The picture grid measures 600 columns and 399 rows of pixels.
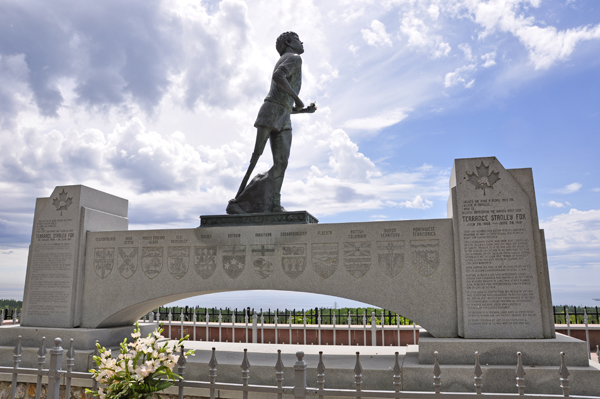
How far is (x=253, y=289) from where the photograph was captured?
793 centimetres

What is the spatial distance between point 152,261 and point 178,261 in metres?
0.59

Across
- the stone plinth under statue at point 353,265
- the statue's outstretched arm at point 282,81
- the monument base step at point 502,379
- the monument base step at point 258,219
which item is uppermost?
the statue's outstretched arm at point 282,81

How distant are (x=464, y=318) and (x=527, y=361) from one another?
1040mm

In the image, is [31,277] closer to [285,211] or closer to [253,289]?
[253,289]

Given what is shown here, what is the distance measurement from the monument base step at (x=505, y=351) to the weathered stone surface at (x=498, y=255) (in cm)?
23

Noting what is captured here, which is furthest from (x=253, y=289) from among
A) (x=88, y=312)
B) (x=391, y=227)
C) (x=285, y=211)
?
(x=88, y=312)

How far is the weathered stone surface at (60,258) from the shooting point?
8.80 metres

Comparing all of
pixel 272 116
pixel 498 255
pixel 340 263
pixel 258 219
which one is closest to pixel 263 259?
pixel 258 219

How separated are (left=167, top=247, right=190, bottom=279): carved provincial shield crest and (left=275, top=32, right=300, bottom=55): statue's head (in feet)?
15.6

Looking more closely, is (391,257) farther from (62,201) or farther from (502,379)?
(62,201)

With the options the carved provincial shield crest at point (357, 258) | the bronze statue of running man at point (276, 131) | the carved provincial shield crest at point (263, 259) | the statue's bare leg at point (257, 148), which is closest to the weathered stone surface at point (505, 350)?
the carved provincial shield crest at point (357, 258)

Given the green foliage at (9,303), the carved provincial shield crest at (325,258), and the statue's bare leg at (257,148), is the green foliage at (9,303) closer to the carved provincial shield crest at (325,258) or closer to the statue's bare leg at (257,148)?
the statue's bare leg at (257,148)

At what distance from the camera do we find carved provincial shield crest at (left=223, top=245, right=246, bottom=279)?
805 cm

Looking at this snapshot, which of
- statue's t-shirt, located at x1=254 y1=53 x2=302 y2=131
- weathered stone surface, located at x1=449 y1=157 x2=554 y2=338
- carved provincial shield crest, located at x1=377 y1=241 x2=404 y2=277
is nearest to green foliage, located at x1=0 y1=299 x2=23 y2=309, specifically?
statue's t-shirt, located at x1=254 y1=53 x2=302 y2=131
